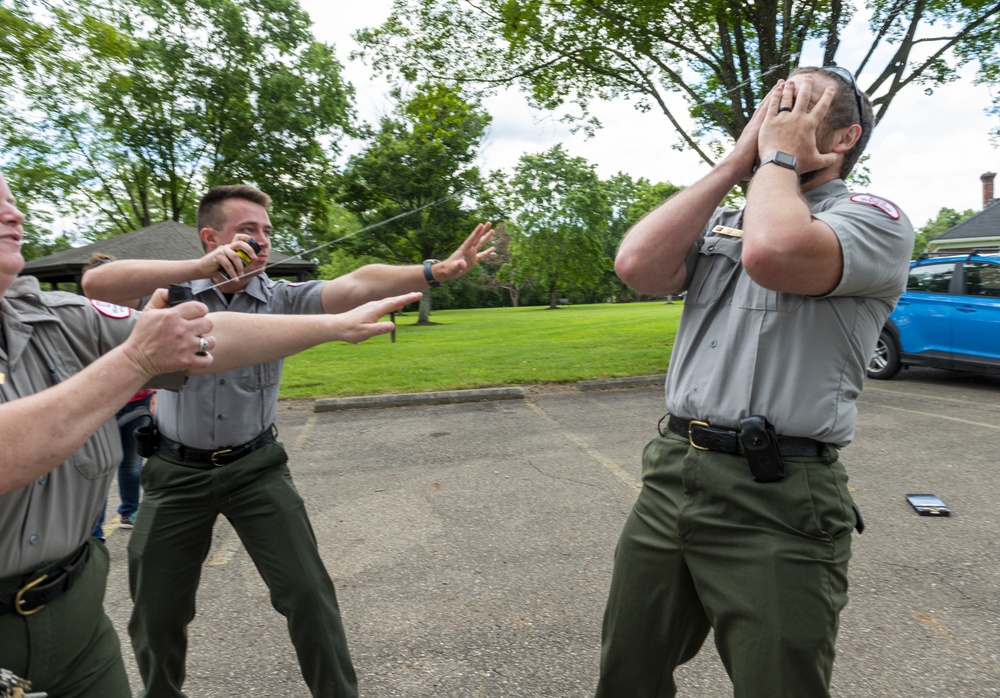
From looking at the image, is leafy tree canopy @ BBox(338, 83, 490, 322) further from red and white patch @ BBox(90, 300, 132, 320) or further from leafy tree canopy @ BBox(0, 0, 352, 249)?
red and white patch @ BBox(90, 300, 132, 320)

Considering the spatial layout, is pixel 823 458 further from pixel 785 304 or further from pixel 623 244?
pixel 623 244

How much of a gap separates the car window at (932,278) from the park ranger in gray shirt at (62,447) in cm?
1061

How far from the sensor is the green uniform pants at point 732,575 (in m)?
1.56

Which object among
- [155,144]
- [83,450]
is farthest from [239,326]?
[155,144]

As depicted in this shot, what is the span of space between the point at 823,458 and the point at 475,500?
3.62m

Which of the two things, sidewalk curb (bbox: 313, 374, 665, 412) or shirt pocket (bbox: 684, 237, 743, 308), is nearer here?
shirt pocket (bbox: 684, 237, 743, 308)

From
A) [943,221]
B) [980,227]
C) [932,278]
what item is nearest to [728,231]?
[932,278]

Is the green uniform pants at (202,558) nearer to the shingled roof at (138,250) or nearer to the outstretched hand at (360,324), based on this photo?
the outstretched hand at (360,324)

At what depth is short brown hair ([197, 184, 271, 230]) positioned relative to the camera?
9.19 ft

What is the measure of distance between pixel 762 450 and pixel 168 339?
1499mm

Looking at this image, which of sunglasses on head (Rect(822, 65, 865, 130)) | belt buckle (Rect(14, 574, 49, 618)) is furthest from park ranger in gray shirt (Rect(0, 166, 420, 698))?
sunglasses on head (Rect(822, 65, 865, 130))

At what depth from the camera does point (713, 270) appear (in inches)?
76.9

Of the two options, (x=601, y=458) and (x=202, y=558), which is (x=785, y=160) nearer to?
(x=202, y=558)

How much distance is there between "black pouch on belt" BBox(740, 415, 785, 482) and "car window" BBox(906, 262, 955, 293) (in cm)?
949
